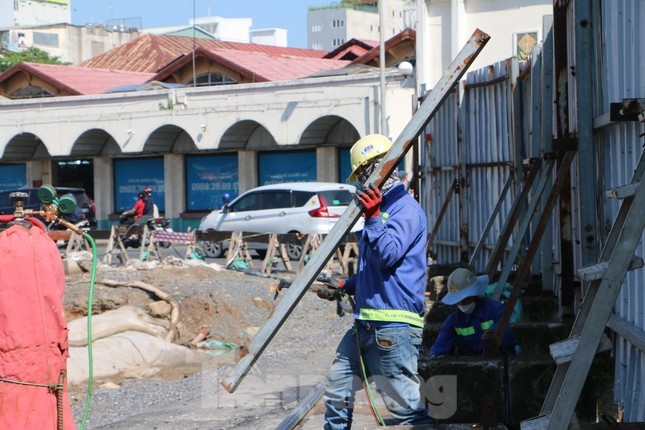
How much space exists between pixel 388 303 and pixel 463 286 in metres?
1.87

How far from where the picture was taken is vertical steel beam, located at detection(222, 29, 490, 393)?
17.2 feet

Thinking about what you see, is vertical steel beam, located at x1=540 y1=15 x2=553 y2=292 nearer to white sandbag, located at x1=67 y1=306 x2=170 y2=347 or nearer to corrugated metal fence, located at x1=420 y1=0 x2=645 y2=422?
corrugated metal fence, located at x1=420 y1=0 x2=645 y2=422

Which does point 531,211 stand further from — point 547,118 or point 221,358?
point 221,358

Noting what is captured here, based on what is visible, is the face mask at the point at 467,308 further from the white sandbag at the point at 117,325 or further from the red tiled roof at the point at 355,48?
the red tiled roof at the point at 355,48

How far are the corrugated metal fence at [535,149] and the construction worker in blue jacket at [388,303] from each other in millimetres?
1201

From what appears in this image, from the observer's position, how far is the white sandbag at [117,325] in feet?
42.6

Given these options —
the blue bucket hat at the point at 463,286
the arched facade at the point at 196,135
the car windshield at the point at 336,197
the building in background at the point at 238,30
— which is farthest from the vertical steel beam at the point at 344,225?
the building in background at the point at 238,30

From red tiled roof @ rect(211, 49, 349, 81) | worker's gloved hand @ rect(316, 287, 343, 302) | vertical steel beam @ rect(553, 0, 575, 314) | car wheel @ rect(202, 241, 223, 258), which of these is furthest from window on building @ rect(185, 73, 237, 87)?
worker's gloved hand @ rect(316, 287, 343, 302)

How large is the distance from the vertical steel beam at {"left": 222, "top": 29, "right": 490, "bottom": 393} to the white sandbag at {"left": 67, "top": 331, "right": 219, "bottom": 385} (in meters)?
6.13

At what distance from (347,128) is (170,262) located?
50.2 ft

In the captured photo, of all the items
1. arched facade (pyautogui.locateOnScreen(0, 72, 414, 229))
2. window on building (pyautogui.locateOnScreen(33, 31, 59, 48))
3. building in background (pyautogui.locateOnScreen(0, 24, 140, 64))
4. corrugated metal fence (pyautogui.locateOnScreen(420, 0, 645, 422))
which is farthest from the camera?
window on building (pyautogui.locateOnScreen(33, 31, 59, 48))

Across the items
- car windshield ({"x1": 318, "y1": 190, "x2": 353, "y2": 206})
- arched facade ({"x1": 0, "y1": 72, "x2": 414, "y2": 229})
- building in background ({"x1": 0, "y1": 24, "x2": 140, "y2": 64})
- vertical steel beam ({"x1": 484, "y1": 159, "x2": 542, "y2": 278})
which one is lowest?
vertical steel beam ({"x1": 484, "y1": 159, "x2": 542, "y2": 278})

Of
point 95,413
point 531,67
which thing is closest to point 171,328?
point 95,413

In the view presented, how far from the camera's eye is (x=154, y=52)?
183ft
